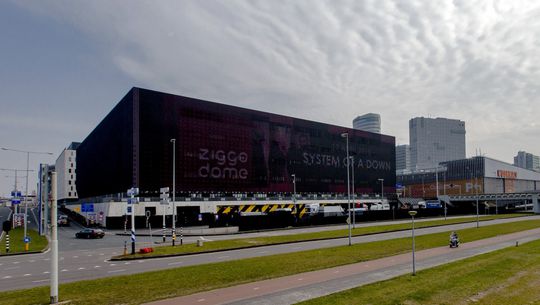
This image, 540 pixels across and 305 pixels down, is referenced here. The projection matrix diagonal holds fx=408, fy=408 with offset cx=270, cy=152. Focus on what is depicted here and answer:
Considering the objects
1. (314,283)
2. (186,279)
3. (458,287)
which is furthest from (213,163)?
(458,287)

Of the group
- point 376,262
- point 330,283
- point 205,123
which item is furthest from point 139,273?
point 205,123

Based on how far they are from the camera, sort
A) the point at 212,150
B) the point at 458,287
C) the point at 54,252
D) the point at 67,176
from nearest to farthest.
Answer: the point at 54,252 → the point at 458,287 → the point at 212,150 → the point at 67,176

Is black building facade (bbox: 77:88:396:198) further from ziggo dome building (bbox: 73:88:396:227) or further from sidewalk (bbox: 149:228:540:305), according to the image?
sidewalk (bbox: 149:228:540:305)

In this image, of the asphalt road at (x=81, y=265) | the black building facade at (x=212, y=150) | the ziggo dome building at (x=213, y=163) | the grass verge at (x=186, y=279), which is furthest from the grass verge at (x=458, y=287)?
the black building facade at (x=212, y=150)

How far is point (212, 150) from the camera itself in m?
91.8

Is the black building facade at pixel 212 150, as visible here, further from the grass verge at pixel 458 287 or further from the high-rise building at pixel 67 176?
the grass verge at pixel 458 287

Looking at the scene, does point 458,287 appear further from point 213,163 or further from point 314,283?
point 213,163

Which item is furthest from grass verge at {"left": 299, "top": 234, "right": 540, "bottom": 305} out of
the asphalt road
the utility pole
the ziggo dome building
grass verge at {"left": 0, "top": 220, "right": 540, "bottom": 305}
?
the ziggo dome building

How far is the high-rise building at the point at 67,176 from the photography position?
18356cm

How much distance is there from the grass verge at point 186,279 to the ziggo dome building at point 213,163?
32458 mm

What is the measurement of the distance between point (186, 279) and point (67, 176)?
187 m

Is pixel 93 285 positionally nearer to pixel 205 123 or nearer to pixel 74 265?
pixel 74 265

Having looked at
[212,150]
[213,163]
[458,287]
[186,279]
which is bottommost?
[186,279]

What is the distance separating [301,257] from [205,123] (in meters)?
66.3
